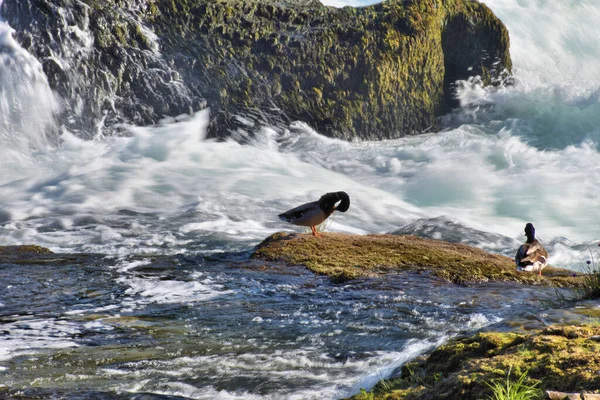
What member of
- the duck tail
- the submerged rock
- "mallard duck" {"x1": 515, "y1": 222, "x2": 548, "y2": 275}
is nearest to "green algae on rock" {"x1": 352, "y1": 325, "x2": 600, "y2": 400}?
"mallard duck" {"x1": 515, "y1": 222, "x2": 548, "y2": 275}

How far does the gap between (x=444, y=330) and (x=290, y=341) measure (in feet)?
4.00

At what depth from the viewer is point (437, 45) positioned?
2272 centimetres

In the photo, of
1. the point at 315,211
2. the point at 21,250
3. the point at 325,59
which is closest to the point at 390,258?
the point at 315,211

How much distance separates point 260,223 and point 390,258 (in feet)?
18.0

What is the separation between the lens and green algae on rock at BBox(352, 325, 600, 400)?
2424 millimetres

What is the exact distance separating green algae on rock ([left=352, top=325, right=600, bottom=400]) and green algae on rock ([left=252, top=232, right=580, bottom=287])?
13.4 feet

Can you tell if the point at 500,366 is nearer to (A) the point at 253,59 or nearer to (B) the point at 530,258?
(B) the point at 530,258

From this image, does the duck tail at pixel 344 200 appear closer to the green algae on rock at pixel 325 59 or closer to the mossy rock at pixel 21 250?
the mossy rock at pixel 21 250

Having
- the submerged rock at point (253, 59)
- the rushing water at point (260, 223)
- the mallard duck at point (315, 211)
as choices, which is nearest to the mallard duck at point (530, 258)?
the rushing water at point (260, 223)

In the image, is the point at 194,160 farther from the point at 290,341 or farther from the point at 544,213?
the point at 290,341

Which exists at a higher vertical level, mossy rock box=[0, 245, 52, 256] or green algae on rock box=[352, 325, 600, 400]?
green algae on rock box=[352, 325, 600, 400]

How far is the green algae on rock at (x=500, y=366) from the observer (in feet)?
7.95

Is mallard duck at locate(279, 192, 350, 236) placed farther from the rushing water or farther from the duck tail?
the rushing water

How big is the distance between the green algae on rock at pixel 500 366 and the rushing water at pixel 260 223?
0.64m
